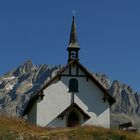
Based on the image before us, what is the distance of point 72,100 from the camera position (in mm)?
59844

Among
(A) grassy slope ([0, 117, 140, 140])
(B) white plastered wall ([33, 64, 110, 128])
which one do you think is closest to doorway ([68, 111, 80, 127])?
(B) white plastered wall ([33, 64, 110, 128])

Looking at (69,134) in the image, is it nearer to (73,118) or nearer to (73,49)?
(73,118)

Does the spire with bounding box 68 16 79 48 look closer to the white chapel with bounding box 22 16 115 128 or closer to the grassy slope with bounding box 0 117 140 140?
A: the white chapel with bounding box 22 16 115 128

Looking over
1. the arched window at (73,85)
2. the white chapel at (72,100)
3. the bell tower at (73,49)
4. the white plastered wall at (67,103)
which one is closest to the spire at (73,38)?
the bell tower at (73,49)

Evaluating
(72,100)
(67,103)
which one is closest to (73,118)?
(67,103)

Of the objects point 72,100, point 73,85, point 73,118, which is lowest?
point 73,118

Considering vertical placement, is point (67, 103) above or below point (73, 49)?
below

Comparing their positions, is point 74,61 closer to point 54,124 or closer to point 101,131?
point 54,124

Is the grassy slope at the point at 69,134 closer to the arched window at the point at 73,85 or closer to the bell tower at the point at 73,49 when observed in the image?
the arched window at the point at 73,85

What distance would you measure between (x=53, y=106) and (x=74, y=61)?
6.33 metres

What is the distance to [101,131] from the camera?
126 ft

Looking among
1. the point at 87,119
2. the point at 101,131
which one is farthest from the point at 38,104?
the point at 101,131

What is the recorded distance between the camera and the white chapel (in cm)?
5866

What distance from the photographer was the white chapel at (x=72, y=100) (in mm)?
58656
